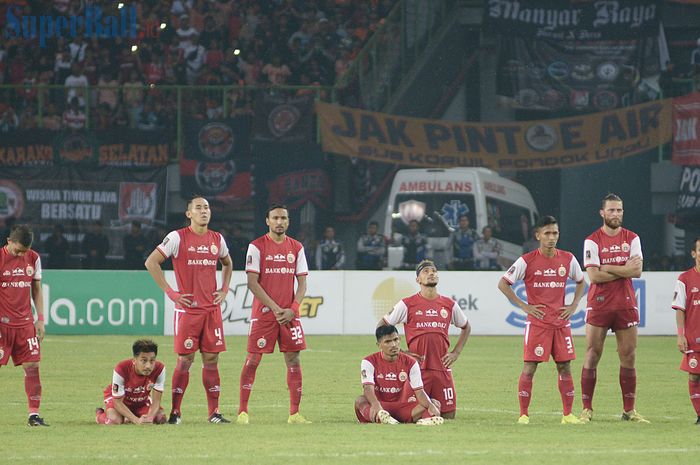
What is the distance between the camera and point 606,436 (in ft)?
34.5

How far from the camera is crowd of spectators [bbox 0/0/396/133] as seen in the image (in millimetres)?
30328

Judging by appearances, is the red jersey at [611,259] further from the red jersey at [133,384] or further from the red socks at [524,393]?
the red jersey at [133,384]

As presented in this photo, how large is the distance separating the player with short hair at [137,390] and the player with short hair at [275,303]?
2.68 feet

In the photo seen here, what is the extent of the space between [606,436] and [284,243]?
3.52 m

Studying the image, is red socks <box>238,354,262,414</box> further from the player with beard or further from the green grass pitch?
the player with beard

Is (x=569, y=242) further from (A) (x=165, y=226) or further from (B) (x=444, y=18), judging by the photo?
(A) (x=165, y=226)

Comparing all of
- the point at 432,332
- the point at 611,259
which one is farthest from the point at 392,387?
the point at 611,259

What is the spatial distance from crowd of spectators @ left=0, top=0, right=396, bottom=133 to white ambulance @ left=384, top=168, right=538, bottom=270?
4.37m

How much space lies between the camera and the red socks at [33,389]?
1138 cm

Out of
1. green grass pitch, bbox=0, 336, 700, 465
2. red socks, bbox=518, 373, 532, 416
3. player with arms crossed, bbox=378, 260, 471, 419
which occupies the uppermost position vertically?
player with arms crossed, bbox=378, 260, 471, 419

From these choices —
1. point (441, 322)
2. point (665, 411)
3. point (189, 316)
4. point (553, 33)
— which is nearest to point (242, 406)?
point (189, 316)

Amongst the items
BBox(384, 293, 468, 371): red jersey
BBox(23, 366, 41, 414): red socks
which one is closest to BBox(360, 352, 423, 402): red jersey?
BBox(384, 293, 468, 371): red jersey

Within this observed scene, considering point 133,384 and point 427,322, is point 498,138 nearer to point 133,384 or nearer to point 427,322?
point 427,322

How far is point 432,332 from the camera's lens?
12.5 meters
